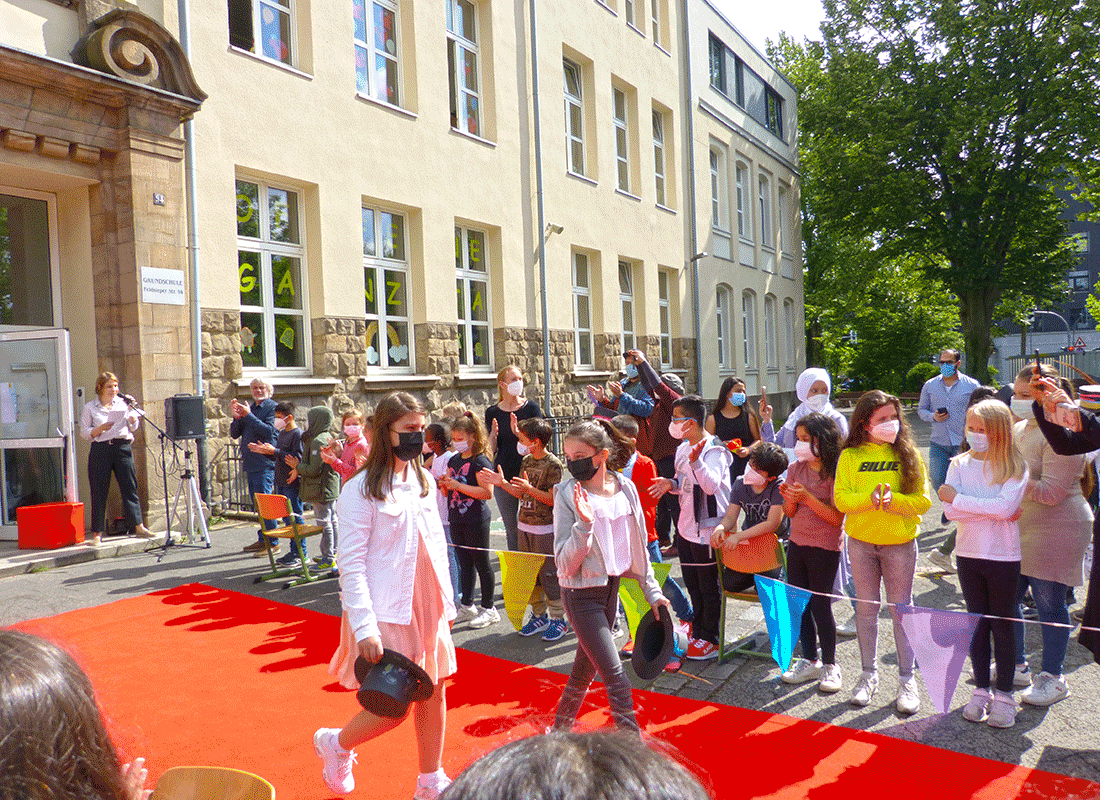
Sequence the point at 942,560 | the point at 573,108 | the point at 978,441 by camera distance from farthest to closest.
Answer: the point at 573,108 < the point at 942,560 < the point at 978,441

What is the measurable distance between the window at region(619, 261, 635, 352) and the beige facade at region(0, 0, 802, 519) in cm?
5

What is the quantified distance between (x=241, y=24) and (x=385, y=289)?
4.25 metres

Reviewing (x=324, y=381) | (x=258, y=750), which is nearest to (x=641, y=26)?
(x=324, y=381)

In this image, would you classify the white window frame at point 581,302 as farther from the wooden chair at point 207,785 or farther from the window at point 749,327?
the wooden chair at point 207,785

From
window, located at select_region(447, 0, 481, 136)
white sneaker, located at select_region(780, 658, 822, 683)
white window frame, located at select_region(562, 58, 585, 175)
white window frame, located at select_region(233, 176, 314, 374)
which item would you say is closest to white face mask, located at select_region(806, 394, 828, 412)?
white sneaker, located at select_region(780, 658, 822, 683)

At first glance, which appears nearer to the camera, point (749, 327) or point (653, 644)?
point (653, 644)

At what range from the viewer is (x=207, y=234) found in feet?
35.2

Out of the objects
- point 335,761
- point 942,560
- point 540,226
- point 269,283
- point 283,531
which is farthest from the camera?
point 540,226

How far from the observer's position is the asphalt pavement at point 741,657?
4.25 m

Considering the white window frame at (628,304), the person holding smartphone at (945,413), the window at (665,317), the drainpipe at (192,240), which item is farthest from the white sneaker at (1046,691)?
the window at (665,317)

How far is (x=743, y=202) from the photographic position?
90.1 ft

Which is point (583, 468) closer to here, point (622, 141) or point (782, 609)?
point (782, 609)

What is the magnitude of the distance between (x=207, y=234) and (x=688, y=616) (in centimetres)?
800

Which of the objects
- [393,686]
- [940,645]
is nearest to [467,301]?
[940,645]
